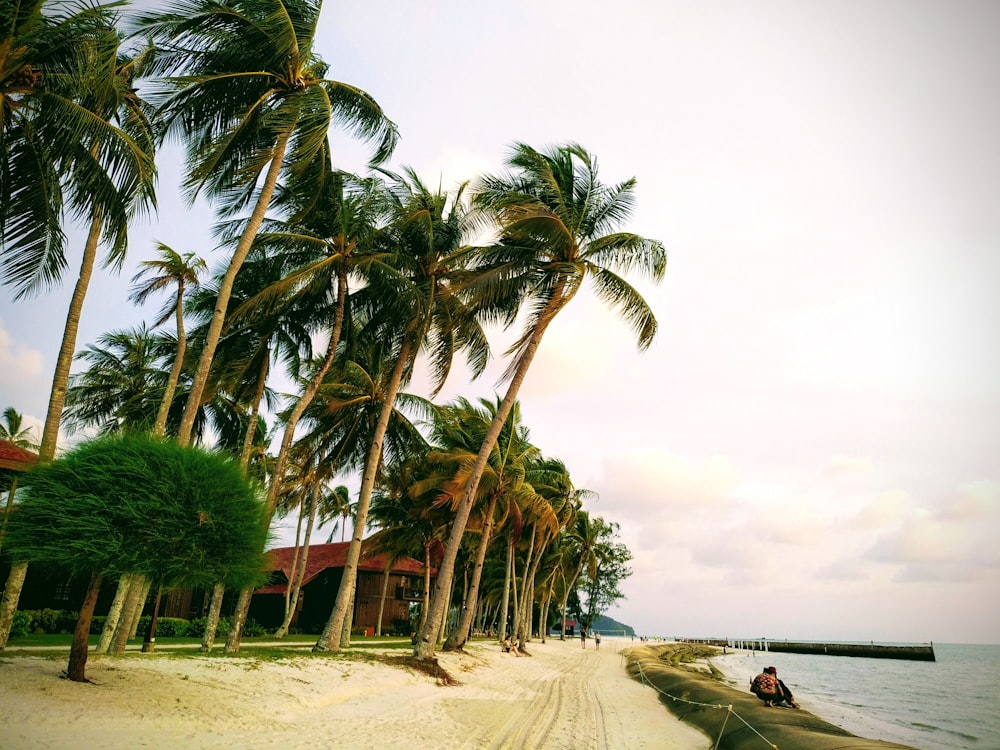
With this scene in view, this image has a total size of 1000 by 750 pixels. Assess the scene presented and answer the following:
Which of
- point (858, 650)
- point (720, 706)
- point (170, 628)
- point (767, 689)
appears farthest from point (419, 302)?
point (858, 650)

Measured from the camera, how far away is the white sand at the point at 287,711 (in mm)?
6707

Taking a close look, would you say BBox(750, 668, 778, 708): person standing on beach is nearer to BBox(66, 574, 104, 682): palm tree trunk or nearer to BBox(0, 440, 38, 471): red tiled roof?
BBox(66, 574, 104, 682): palm tree trunk

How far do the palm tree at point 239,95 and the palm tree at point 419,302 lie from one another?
444cm

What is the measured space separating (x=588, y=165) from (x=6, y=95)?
12.8 meters

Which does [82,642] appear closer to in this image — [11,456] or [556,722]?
[556,722]

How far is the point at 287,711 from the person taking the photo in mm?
9156

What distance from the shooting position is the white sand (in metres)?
6.71

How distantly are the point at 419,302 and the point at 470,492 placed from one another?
5384 millimetres

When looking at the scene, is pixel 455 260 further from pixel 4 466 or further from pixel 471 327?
pixel 4 466

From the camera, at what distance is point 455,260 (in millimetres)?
18016

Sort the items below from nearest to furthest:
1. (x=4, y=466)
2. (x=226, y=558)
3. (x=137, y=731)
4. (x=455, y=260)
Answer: (x=137, y=731)
(x=226, y=558)
(x=4, y=466)
(x=455, y=260)

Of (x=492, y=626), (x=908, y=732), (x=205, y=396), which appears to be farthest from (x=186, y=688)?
(x=492, y=626)

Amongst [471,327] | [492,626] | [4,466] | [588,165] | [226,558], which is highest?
[588,165]

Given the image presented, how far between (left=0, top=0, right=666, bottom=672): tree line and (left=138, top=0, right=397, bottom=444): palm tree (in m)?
0.05
